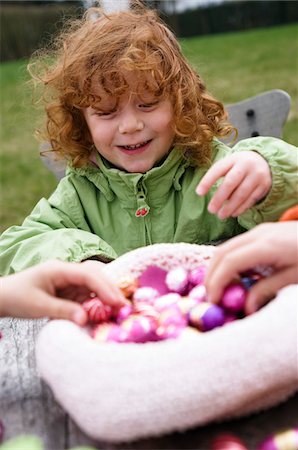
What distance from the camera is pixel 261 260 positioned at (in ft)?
2.78

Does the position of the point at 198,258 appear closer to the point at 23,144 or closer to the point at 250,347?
the point at 250,347

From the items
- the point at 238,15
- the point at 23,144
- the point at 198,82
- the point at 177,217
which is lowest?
the point at 238,15

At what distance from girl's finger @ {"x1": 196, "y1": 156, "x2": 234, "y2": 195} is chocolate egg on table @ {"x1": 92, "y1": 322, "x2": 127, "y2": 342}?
253 mm

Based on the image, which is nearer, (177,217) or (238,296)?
(238,296)

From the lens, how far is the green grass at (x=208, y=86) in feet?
13.7

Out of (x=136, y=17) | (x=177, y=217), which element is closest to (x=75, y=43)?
(x=136, y=17)

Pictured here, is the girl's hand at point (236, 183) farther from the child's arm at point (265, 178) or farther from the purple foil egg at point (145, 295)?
the purple foil egg at point (145, 295)

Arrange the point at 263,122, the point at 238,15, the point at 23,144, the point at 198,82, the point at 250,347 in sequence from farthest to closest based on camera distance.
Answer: the point at 238,15, the point at 23,144, the point at 263,122, the point at 198,82, the point at 250,347

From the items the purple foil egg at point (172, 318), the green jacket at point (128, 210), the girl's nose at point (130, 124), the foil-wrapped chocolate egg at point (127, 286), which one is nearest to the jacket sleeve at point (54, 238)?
the green jacket at point (128, 210)

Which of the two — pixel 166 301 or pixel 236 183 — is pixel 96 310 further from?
pixel 236 183

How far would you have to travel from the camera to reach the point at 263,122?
88.1 inches

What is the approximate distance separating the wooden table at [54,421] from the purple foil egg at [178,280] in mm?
249

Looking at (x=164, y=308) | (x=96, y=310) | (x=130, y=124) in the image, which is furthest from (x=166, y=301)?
(x=130, y=124)

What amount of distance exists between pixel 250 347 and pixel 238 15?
20.9 meters
